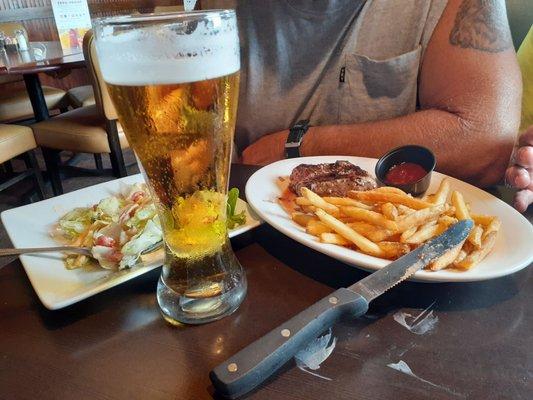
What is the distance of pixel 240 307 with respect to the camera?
673 mm

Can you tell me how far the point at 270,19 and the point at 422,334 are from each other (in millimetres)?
1315

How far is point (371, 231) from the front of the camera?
0.77 meters

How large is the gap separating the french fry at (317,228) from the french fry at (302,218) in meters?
0.04

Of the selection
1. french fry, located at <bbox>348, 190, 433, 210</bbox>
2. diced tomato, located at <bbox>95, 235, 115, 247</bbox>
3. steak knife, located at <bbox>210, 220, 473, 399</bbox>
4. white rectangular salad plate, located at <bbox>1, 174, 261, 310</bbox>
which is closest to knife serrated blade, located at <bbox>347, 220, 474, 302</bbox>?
steak knife, located at <bbox>210, 220, 473, 399</bbox>

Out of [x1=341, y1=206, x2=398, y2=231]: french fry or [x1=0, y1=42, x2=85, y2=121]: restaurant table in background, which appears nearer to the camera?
[x1=341, y1=206, x2=398, y2=231]: french fry

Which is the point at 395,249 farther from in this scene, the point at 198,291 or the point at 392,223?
the point at 198,291

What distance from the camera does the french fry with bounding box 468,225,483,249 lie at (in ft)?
2.39

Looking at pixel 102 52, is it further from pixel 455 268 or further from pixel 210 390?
pixel 455 268

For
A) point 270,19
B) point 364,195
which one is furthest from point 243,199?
point 270,19

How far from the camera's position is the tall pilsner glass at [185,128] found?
512mm

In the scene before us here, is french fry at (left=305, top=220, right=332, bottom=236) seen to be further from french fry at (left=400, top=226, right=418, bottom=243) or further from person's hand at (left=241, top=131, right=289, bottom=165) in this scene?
person's hand at (left=241, top=131, right=289, bottom=165)

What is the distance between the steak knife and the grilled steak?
0.30 metres

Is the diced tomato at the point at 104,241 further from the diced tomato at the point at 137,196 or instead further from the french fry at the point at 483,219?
the french fry at the point at 483,219

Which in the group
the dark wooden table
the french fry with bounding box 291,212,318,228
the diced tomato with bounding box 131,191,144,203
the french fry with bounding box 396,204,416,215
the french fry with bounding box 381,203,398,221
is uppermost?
the french fry with bounding box 381,203,398,221
